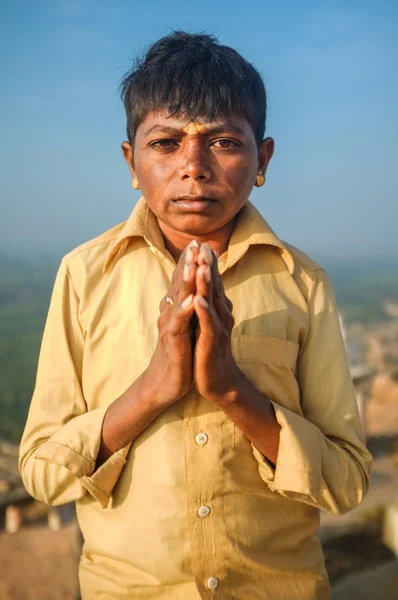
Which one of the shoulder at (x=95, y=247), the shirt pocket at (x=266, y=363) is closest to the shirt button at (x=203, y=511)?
the shirt pocket at (x=266, y=363)

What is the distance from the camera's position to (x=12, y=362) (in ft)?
70.1

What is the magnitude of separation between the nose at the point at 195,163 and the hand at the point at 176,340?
366mm

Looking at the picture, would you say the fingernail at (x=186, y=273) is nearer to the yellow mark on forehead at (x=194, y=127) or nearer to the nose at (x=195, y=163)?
the nose at (x=195, y=163)

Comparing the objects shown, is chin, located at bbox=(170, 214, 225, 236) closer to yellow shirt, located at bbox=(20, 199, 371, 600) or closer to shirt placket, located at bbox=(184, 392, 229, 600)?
yellow shirt, located at bbox=(20, 199, 371, 600)

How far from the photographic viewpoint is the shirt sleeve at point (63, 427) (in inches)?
68.0

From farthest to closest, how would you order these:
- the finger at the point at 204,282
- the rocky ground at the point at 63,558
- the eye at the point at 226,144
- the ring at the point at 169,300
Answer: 1. the rocky ground at the point at 63,558
2. the eye at the point at 226,144
3. the ring at the point at 169,300
4. the finger at the point at 204,282

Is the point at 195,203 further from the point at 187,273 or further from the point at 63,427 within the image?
the point at 63,427

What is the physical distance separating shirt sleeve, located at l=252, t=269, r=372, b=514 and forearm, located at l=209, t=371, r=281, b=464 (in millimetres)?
26

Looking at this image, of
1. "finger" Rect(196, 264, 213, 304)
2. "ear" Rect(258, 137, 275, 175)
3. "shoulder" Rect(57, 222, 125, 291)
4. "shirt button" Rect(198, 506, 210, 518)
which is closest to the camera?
"finger" Rect(196, 264, 213, 304)

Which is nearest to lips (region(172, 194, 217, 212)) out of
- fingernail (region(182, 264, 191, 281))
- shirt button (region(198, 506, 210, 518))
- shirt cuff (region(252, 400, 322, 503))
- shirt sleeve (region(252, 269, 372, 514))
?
fingernail (region(182, 264, 191, 281))

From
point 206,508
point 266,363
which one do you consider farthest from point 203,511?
point 266,363

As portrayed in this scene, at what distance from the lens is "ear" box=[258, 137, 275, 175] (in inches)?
78.8

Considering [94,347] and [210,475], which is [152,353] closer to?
[94,347]

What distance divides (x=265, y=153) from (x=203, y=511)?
49.0 inches
